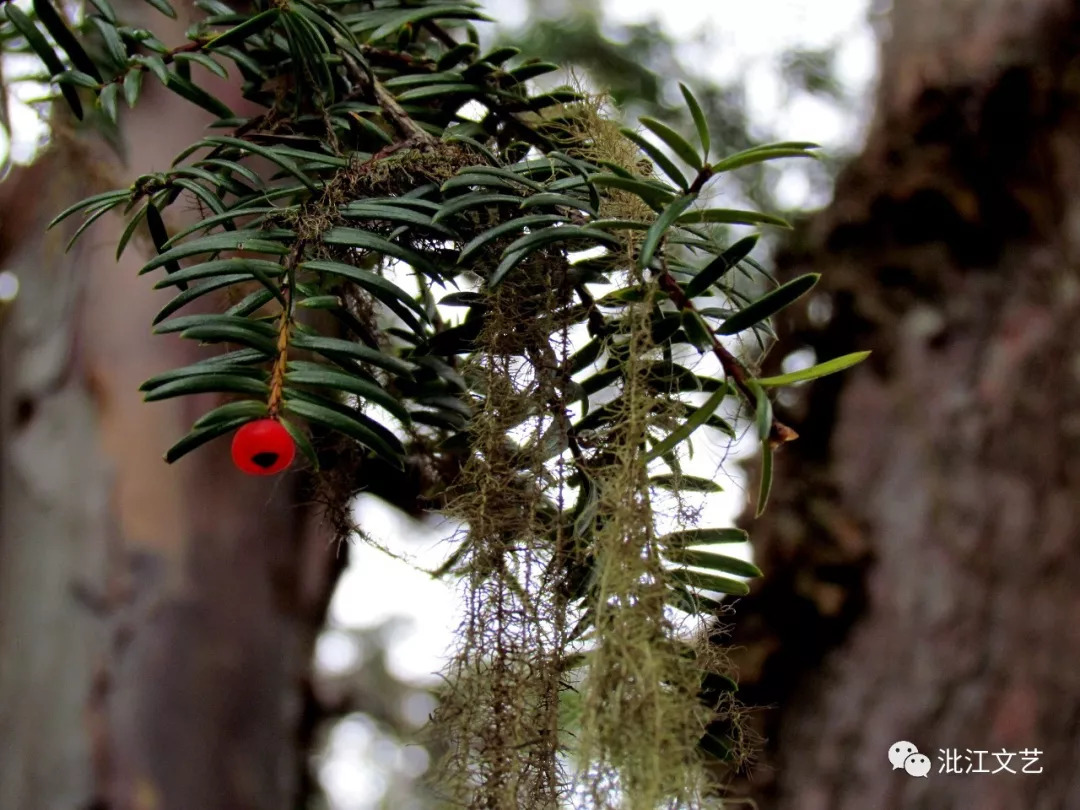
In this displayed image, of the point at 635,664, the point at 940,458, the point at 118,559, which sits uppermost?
the point at 940,458

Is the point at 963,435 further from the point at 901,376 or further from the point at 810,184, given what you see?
the point at 810,184

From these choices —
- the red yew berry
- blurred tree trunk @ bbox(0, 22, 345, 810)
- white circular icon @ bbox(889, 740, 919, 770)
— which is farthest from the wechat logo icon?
the red yew berry

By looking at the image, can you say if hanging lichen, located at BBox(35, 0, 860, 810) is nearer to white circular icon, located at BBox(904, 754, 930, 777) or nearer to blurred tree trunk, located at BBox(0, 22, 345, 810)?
blurred tree trunk, located at BBox(0, 22, 345, 810)

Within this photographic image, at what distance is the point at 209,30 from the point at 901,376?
1145 millimetres

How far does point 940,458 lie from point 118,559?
115cm

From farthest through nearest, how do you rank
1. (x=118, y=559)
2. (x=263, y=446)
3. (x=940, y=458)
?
(x=940, y=458)
(x=118, y=559)
(x=263, y=446)

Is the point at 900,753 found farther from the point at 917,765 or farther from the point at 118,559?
the point at 118,559

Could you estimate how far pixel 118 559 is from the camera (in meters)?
1.13

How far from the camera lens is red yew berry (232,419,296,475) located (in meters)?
0.39

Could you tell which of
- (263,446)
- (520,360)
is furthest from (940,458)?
(263,446)

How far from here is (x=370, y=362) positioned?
0.46 metres

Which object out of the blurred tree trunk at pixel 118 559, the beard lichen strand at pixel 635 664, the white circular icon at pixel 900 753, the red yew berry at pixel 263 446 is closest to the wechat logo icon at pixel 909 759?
the white circular icon at pixel 900 753

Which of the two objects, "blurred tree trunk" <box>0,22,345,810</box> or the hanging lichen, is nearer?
the hanging lichen

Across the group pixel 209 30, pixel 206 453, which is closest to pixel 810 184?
pixel 206 453
